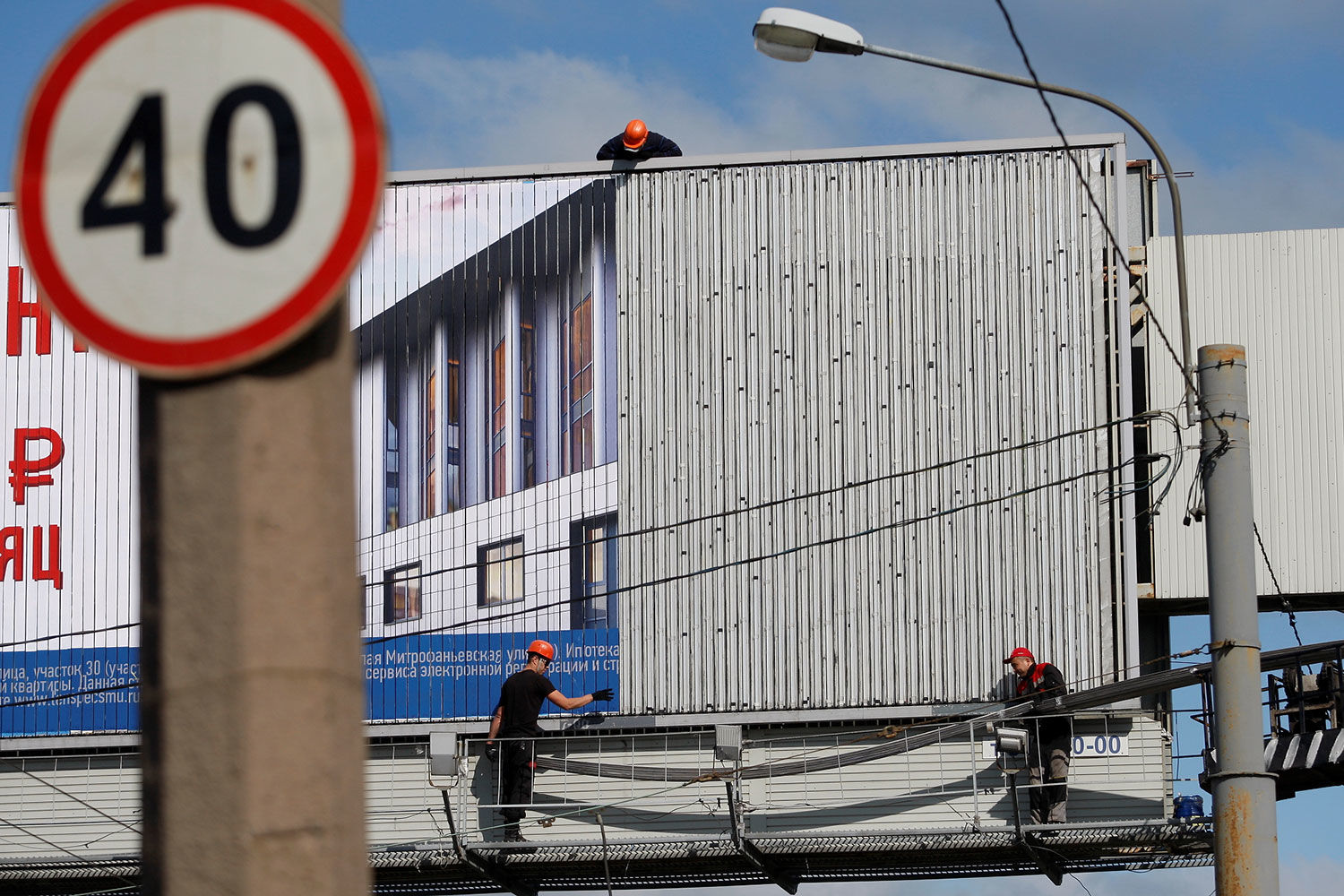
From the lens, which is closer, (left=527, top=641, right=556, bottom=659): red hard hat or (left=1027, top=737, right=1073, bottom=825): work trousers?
(left=1027, top=737, right=1073, bottom=825): work trousers

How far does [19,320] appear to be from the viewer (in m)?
22.6

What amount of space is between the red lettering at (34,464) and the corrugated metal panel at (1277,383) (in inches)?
526

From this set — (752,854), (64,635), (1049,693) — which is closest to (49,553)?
(64,635)

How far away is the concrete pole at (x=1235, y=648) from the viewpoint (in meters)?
11.3

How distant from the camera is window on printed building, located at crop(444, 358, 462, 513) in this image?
2183 cm

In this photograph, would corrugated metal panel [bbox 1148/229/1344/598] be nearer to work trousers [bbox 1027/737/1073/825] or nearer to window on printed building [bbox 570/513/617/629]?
work trousers [bbox 1027/737/1073/825]

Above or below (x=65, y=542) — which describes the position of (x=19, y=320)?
above

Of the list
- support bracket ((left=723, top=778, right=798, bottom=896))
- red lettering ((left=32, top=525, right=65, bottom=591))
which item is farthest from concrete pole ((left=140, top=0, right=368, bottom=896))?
red lettering ((left=32, top=525, right=65, bottom=591))

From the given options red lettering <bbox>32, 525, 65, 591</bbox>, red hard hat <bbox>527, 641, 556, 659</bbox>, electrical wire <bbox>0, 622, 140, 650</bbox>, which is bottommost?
red hard hat <bbox>527, 641, 556, 659</bbox>

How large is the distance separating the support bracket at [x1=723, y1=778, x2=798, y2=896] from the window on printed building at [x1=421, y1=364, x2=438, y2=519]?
4997mm

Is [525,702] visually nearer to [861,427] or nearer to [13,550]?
[861,427]

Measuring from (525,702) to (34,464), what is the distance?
7117mm

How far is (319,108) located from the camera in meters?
3.31

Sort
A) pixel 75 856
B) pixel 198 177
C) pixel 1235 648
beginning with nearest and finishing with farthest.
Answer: pixel 198 177 < pixel 1235 648 < pixel 75 856
